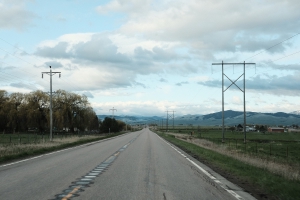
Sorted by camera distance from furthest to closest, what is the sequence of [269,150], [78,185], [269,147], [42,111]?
[42,111] < [269,147] < [269,150] < [78,185]

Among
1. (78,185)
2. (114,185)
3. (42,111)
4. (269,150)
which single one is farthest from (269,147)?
(42,111)

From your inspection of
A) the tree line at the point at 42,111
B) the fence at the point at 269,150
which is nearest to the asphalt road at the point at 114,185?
the fence at the point at 269,150

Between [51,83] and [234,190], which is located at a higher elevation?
[51,83]

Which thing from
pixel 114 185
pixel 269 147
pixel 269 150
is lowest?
pixel 269 147

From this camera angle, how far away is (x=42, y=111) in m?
81.8

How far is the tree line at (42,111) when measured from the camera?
257 feet

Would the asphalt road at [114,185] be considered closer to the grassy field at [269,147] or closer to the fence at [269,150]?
the grassy field at [269,147]

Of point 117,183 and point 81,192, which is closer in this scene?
point 81,192

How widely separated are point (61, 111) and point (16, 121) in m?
13.5

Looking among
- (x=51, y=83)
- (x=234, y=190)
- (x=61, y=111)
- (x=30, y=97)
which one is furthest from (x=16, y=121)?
(x=234, y=190)

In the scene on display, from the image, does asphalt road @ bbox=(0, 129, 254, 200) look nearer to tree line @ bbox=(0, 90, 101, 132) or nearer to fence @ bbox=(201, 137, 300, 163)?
fence @ bbox=(201, 137, 300, 163)

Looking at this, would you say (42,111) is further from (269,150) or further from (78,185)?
(78,185)

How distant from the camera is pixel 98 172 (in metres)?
13.1

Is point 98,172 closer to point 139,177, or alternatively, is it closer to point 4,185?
point 139,177
